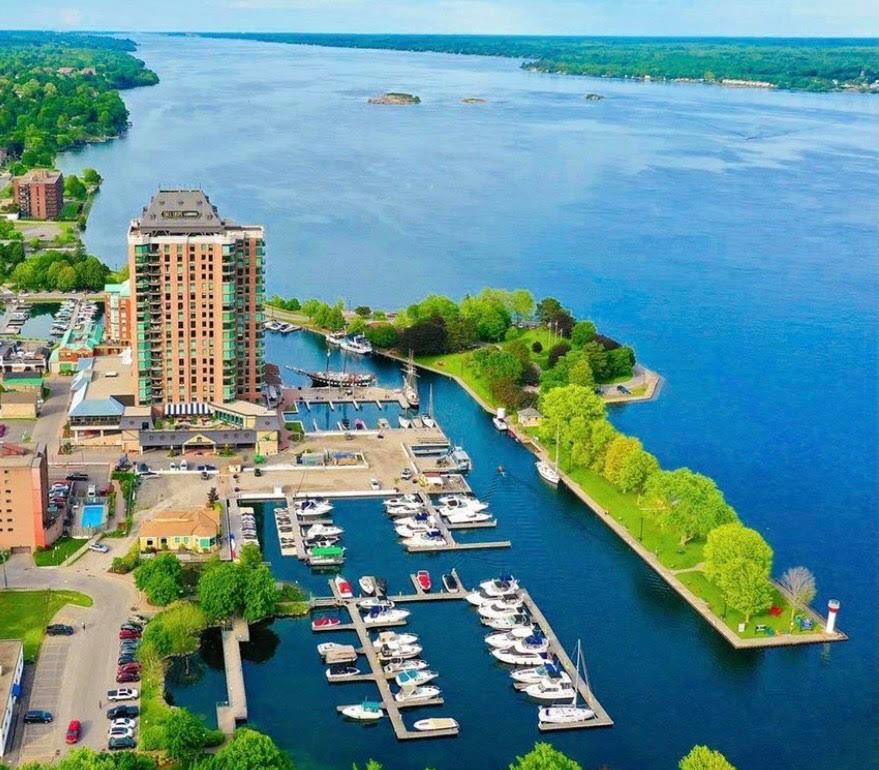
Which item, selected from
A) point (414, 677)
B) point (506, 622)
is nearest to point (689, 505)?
point (506, 622)

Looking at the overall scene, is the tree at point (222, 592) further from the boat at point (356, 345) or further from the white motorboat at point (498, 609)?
the boat at point (356, 345)

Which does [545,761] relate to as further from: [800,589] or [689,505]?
[689,505]

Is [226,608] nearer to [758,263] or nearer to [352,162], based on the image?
[758,263]

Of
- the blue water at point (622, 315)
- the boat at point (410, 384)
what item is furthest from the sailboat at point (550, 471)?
the boat at point (410, 384)

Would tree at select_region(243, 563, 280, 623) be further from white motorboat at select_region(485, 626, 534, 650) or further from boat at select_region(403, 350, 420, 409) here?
boat at select_region(403, 350, 420, 409)

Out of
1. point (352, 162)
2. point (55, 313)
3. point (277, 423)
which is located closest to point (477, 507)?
point (277, 423)

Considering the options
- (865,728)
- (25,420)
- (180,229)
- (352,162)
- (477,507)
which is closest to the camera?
(865,728)
